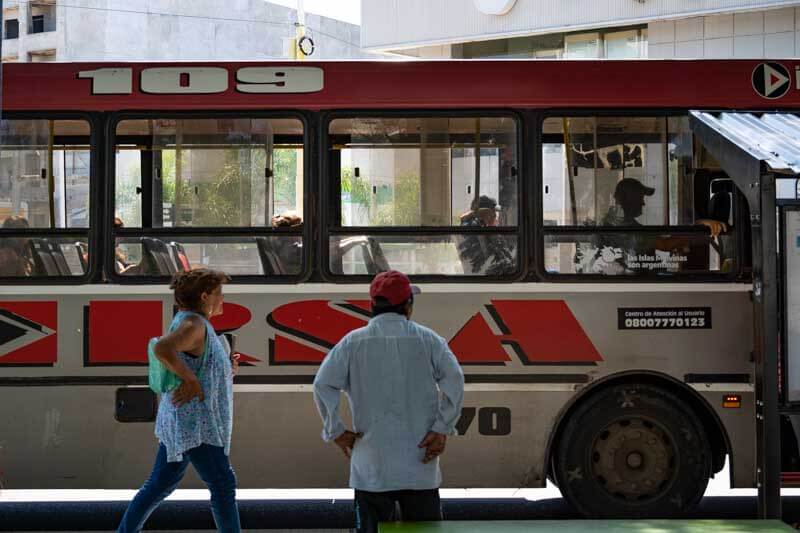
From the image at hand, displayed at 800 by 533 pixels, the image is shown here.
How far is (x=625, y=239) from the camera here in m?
7.37

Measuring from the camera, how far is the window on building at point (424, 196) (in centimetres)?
733

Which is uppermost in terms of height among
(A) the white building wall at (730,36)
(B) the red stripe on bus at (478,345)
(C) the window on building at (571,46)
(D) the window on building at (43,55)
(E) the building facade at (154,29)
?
(E) the building facade at (154,29)

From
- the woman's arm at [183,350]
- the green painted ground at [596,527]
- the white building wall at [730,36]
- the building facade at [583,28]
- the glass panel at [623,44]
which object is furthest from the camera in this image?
the glass panel at [623,44]

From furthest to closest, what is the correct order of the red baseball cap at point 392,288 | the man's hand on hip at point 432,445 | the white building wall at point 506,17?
the white building wall at point 506,17 < the red baseball cap at point 392,288 < the man's hand on hip at point 432,445

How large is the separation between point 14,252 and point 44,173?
21.8 inches

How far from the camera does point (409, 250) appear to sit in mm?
7352

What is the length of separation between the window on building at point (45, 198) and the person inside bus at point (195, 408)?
70.1 inches

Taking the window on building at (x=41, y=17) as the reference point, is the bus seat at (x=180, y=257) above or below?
below

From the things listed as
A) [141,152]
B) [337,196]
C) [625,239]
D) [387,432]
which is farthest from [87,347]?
[625,239]

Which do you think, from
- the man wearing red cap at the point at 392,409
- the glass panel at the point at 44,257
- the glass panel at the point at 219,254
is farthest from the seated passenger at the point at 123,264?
the man wearing red cap at the point at 392,409

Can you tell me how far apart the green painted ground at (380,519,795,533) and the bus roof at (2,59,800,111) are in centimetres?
370

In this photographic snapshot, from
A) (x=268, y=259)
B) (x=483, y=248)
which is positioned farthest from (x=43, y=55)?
(x=483, y=248)

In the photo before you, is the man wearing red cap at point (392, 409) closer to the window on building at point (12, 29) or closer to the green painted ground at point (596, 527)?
the green painted ground at point (596, 527)

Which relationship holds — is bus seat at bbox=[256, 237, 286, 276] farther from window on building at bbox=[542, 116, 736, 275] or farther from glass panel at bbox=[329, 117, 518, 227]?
window on building at bbox=[542, 116, 736, 275]
